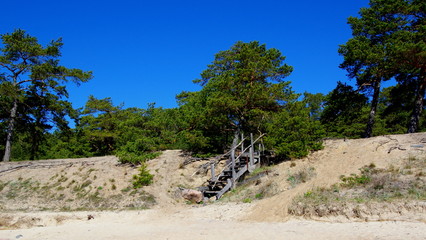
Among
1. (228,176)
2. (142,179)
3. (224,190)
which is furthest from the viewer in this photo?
(142,179)

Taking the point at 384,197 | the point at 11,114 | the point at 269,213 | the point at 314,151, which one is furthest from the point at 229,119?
the point at 11,114

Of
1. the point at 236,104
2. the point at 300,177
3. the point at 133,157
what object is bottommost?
the point at 300,177

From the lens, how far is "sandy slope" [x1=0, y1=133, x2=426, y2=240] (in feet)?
29.9

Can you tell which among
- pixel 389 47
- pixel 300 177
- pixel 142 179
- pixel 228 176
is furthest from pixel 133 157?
pixel 389 47

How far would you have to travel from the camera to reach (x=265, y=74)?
22688 millimetres

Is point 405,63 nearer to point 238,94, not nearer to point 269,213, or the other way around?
point 238,94

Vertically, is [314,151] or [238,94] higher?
[238,94]

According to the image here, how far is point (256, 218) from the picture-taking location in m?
11.8

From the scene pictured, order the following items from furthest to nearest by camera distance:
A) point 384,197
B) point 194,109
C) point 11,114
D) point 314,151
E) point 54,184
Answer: point 11,114 < point 194,109 < point 54,184 < point 314,151 < point 384,197

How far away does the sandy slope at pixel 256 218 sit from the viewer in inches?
358

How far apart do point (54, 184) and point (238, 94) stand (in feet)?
46.0

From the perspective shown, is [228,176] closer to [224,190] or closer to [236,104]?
[224,190]

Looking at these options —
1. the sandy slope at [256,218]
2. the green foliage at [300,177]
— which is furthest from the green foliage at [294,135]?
the green foliage at [300,177]

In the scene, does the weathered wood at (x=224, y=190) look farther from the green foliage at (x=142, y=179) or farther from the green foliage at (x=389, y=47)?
the green foliage at (x=389, y=47)
